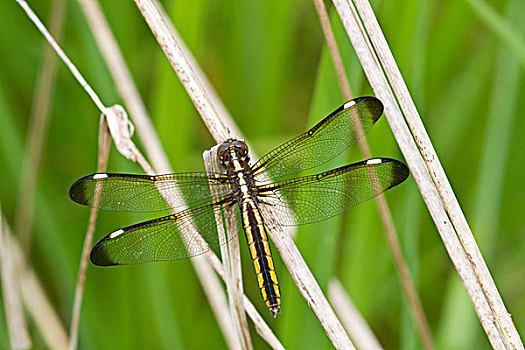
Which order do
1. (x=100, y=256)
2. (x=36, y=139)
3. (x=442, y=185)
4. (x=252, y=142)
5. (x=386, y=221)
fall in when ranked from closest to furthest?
(x=442, y=185)
(x=100, y=256)
(x=386, y=221)
(x=36, y=139)
(x=252, y=142)

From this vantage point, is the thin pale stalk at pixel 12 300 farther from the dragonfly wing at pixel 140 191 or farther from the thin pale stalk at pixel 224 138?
the thin pale stalk at pixel 224 138

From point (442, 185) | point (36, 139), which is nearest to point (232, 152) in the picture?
point (442, 185)

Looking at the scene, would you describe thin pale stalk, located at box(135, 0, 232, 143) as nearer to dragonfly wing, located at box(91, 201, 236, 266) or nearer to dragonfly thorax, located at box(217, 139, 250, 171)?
dragonfly thorax, located at box(217, 139, 250, 171)

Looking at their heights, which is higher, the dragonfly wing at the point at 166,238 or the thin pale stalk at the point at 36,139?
the thin pale stalk at the point at 36,139

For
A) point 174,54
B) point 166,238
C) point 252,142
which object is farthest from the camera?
point 252,142

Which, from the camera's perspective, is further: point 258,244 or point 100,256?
point 258,244

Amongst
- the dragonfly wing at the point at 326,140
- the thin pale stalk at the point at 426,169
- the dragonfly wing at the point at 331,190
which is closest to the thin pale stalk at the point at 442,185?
the thin pale stalk at the point at 426,169

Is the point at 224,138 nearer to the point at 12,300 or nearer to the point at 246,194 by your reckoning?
the point at 246,194
